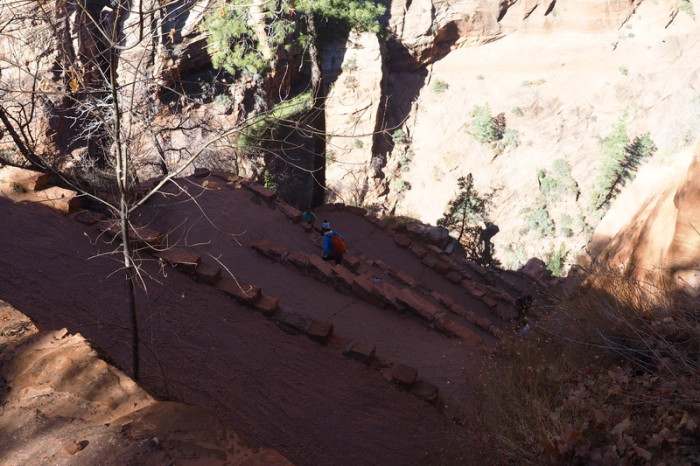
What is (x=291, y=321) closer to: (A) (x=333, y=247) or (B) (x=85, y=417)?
(B) (x=85, y=417)

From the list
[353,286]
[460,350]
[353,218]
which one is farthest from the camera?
[353,218]

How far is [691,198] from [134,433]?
21.6 ft

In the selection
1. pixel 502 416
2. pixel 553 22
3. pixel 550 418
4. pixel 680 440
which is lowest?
pixel 502 416

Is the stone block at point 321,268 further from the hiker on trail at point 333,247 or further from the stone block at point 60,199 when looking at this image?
the stone block at point 60,199

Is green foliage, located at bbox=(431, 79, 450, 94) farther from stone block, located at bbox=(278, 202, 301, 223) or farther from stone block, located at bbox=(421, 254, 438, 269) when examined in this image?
stone block, located at bbox=(278, 202, 301, 223)

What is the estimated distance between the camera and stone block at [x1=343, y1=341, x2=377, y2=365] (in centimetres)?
552

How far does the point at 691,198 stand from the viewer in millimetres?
5641

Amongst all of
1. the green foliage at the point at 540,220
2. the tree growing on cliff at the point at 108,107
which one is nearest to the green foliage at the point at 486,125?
the green foliage at the point at 540,220

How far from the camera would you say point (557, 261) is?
734 inches

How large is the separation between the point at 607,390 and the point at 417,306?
156 inches

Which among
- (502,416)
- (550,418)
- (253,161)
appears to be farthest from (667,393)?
(253,161)

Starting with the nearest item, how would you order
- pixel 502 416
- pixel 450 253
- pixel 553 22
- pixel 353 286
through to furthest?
1. pixel 502 416
2. pixel 353 286
3. pixel 450 253
4. pixel 553 22

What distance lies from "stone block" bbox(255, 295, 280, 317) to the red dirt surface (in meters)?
0.09

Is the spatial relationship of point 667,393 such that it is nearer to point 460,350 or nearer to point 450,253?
point 460,350
